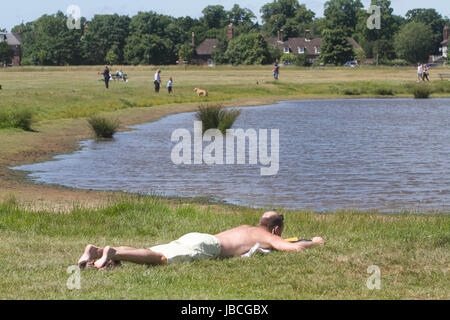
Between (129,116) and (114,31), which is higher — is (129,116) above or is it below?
below

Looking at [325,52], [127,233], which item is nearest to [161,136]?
[127,233]

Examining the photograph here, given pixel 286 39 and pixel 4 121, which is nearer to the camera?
pixel 4 121

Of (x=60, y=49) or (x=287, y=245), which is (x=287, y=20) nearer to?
(x=60, y=49)

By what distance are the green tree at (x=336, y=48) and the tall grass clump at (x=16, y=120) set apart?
9634 cm

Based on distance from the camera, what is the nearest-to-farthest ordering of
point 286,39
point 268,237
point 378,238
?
point 268,237 → point 378,238 → point 286,39

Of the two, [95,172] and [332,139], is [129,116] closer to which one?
[332,139]

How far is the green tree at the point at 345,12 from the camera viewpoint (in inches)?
7229

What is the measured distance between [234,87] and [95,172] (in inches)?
1561

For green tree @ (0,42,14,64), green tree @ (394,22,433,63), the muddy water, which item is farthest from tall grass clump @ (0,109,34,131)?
green tree @ (394,22,433,63)

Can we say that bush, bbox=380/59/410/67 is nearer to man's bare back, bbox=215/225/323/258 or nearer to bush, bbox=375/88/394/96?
bush, bbox=375/88/394/96

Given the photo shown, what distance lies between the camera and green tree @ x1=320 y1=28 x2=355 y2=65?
123 meters

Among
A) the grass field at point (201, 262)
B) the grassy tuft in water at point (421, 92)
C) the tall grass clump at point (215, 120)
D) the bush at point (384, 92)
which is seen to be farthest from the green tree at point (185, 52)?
the grass field at point (201, 262)

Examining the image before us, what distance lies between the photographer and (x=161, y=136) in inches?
1280

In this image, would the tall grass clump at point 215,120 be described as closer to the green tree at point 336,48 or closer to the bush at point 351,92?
the bush at point 351,92
